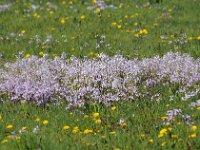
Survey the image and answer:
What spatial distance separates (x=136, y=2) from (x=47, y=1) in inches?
119

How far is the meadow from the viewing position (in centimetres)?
716

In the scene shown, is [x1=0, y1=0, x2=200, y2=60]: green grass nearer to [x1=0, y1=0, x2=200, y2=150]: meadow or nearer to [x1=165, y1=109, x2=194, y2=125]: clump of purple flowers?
[x1=0, y1=0, x2=200, y2=150]: meadow

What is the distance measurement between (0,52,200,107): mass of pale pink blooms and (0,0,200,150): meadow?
0.02m

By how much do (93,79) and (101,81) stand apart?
6.0 inches

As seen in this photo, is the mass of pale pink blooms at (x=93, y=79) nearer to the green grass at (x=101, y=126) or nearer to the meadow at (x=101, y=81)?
the meadow at (x=101, y=81)

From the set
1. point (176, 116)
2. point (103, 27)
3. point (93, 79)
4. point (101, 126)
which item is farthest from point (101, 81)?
point (103, 27)

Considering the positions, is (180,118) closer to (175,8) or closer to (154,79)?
(154,79)

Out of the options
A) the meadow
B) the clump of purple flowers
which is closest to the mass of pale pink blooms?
the meadow

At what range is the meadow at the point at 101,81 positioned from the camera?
7.16 metres

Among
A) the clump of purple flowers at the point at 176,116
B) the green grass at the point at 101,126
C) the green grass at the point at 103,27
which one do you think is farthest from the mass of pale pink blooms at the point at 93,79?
the green grass at the point at 103,27

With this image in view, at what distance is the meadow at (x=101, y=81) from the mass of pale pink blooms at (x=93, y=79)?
0.02m

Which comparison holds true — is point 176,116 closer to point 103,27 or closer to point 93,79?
point 93,79

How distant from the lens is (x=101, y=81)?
938cm

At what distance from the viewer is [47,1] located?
17594 mm
